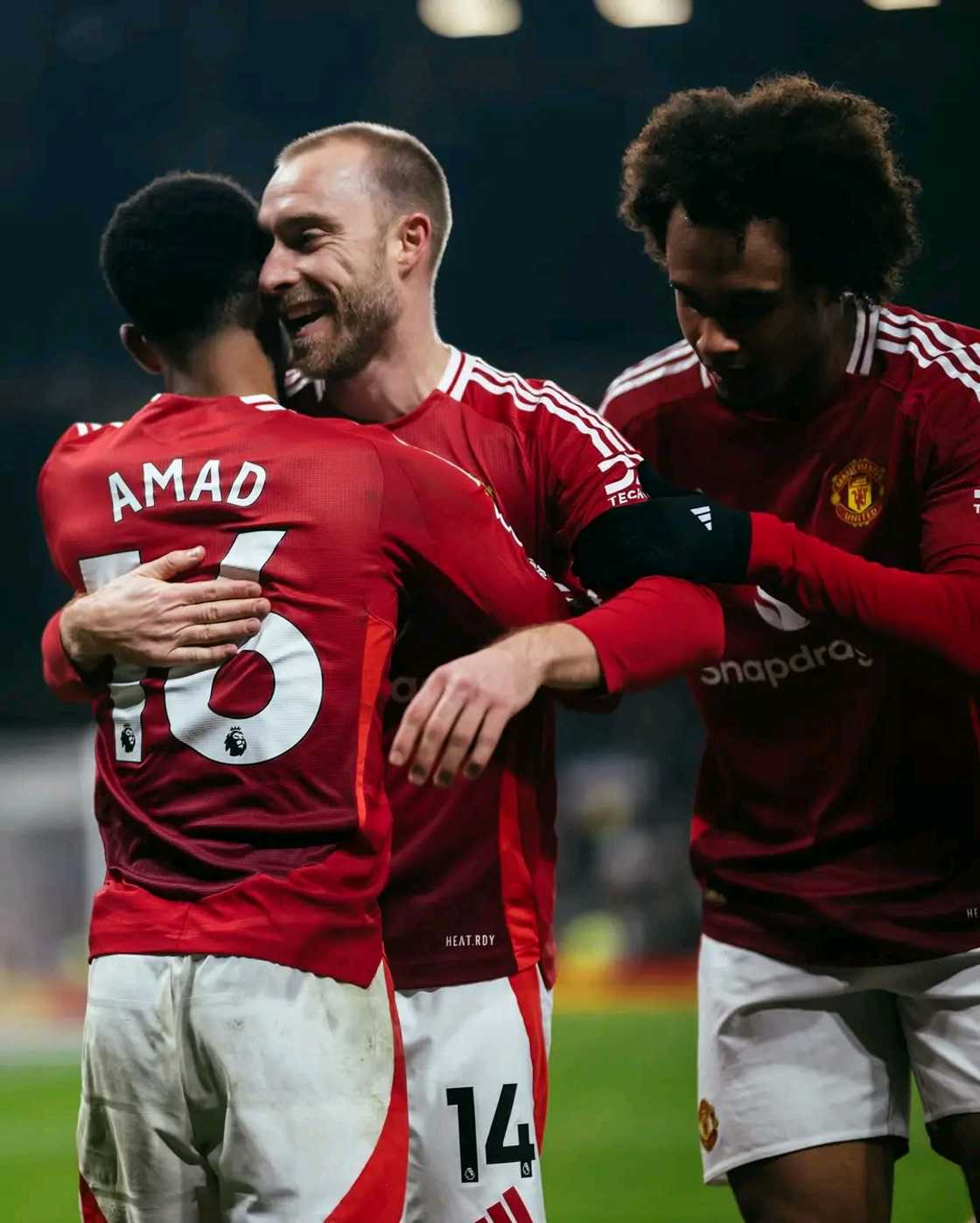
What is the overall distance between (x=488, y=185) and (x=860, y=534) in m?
6.74

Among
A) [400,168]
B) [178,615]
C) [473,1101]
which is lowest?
[473,1101]

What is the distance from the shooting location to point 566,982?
7613mm

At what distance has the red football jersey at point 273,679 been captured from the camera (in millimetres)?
1708

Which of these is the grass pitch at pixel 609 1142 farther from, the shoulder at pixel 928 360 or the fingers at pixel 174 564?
the fingers at pixel 174 564

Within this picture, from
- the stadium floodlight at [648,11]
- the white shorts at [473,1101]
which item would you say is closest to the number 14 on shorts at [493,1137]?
the white shorts at [473,1101]

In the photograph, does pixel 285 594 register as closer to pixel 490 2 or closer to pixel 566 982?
pixel 566 982

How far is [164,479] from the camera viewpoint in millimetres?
1808

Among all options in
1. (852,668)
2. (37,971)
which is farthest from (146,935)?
(37,971)

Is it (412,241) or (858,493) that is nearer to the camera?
(858,493)

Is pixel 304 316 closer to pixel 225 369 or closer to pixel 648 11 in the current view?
pixel 225 369

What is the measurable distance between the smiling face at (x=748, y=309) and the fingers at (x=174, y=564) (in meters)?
0.79

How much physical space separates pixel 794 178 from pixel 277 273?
738mm

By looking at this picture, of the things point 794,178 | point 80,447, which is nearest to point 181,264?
point 80,447

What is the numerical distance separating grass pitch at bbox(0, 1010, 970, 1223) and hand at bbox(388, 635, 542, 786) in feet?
8.35
